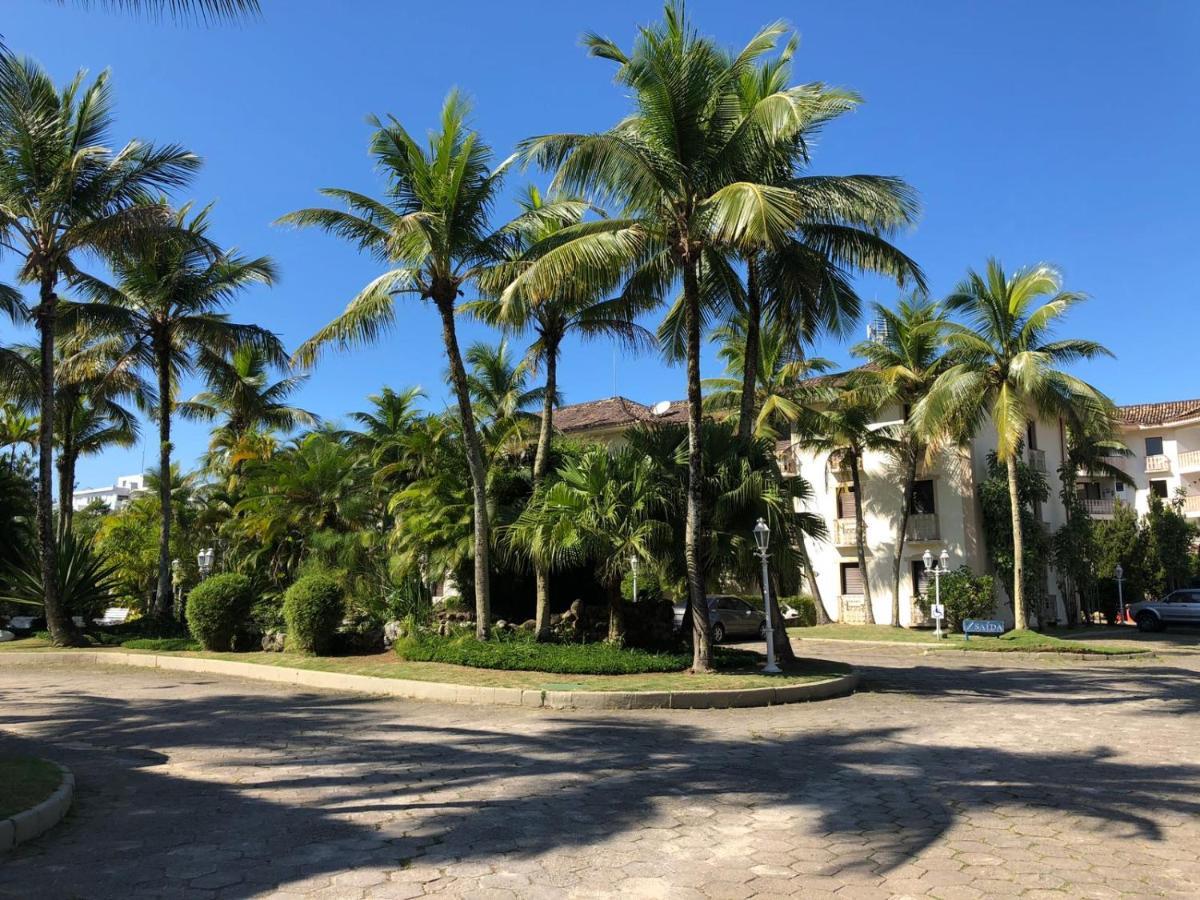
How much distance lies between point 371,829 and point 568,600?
14119mm

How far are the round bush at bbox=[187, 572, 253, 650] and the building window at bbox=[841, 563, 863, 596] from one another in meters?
24.7

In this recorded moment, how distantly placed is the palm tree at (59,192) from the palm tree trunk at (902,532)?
25375 millimetres

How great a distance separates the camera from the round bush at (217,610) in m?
19.7

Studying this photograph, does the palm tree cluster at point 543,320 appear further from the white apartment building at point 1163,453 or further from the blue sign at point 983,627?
the white apartment building at point 1163,453

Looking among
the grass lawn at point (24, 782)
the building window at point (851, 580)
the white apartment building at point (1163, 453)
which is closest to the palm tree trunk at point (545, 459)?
the grass lawn at point (24, 782)

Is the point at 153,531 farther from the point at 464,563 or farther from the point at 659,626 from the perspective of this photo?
the point at 659,626

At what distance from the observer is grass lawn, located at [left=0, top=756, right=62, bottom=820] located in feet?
20.2

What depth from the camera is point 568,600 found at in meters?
20.2

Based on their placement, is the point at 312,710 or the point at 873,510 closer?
the point at 312,710

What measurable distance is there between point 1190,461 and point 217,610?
Result: 52102 mm

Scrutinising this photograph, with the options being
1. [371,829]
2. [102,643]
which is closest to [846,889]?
[371,829]

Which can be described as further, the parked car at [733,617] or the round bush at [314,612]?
the parked car at [733,617]

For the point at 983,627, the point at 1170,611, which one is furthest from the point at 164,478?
the point at 1170,611

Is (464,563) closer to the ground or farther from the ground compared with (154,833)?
farther from the ground
